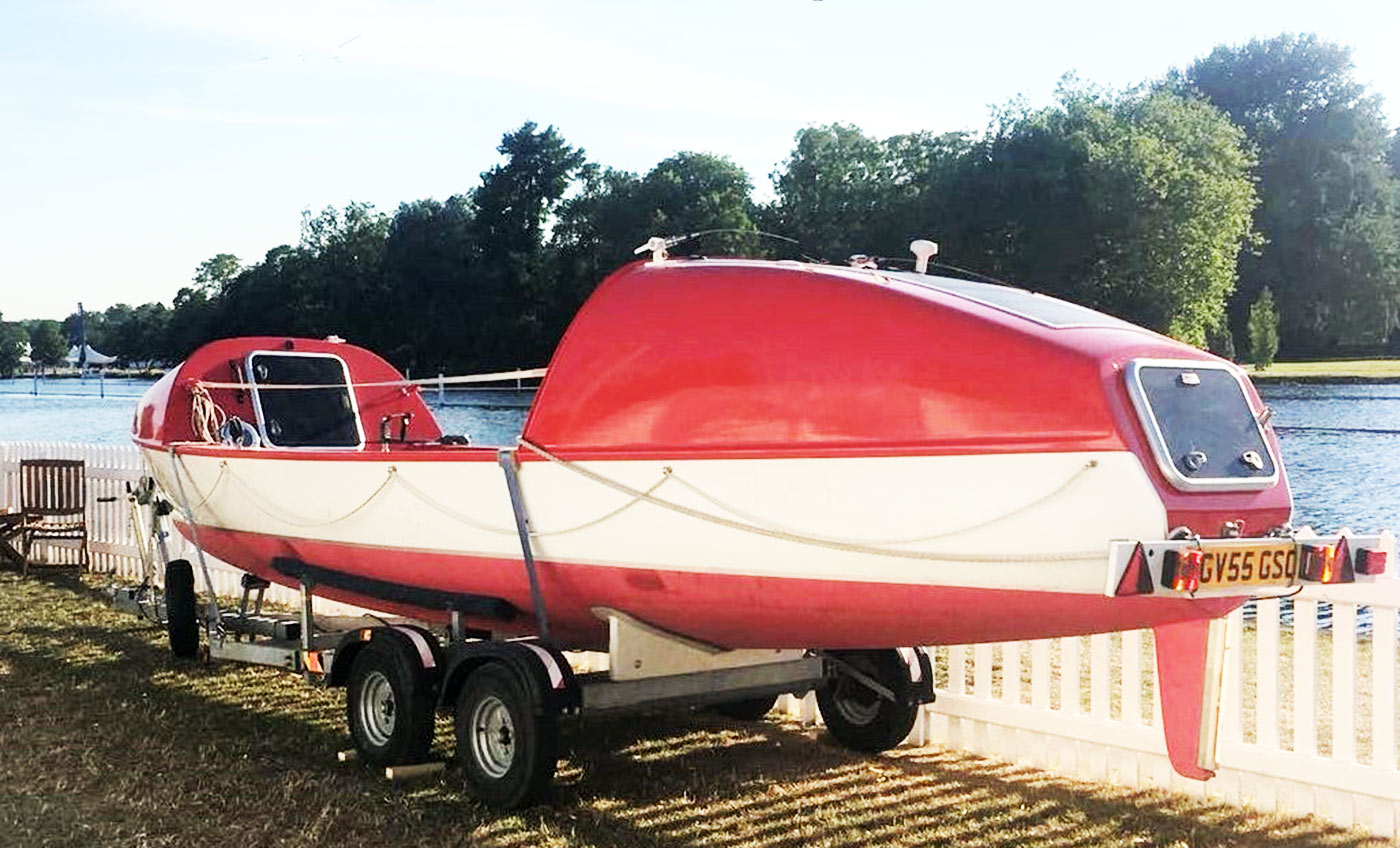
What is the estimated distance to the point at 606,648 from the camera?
6.64m

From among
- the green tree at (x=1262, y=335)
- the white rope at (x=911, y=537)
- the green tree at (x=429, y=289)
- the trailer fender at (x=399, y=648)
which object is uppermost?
the green tree at (x=429, y=289)

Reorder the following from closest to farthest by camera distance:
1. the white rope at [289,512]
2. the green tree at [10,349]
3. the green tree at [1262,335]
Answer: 1. the white rope at [289,512]
2. the green tree at [1262,335]
3. the green tree at [10,349]

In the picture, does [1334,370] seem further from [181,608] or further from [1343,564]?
[1343,564]

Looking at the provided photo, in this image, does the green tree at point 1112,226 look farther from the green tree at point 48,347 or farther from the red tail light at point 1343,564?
the green tree at point 48,347

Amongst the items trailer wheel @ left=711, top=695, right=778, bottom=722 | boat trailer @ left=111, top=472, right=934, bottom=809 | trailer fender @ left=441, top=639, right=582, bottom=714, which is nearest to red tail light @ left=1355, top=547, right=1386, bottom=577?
boat trailer @ left=111, top=472, right=934, bottom=809

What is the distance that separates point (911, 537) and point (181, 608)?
19.0ft

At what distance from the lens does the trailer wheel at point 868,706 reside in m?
6.74

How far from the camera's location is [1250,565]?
4.39 meters

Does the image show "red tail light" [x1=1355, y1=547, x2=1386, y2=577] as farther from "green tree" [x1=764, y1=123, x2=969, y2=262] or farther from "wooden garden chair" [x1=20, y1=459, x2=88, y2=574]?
"green tree" [x1=764, y1=123, x2=969, y2=262]

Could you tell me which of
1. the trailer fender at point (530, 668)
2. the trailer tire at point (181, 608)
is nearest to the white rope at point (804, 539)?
the trailer fender at point (530, 668)

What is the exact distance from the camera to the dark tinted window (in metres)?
4.45

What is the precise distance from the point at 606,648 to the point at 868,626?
1.85 m

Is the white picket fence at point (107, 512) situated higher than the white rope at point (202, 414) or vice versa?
the white rope at point (202, 414)

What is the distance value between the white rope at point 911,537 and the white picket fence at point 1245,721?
165cm
